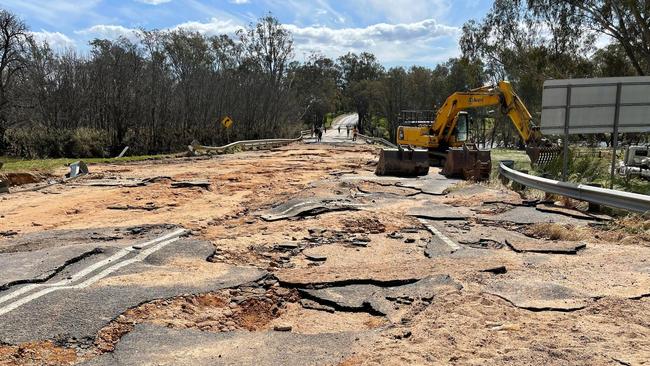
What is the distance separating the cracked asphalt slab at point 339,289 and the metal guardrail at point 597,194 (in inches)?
12.5

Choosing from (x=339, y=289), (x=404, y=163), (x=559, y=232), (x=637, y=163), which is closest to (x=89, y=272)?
(x=339, y=289)

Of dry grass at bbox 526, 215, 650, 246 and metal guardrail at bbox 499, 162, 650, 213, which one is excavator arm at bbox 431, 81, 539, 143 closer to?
metal guardrail at bbox 499, 162, 650, 213

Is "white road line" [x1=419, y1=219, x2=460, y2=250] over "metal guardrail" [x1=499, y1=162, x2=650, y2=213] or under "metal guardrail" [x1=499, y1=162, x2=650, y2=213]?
under

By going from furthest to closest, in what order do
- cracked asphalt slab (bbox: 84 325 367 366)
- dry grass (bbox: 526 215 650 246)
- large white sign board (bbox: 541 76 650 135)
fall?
large white sign board (bbox: 541 76 650 135) < dry grass (bbox: 526 215 650 246) < cracked asphalt slab (bbox: 84 325 367 366)

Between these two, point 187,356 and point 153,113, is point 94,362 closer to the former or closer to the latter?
point 187,356

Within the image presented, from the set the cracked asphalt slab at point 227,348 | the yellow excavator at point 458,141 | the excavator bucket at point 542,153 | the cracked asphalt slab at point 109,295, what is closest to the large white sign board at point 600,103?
the yellow excavator at point 458,141

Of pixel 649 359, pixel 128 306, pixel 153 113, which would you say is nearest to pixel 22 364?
pixel 128 306

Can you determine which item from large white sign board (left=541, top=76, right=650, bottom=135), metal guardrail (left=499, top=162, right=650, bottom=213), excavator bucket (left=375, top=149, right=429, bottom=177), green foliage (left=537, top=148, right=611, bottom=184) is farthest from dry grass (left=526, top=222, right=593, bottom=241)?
excavator bucket (left=375, top=149, right=429, bottom=177)

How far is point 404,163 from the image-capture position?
17844mm

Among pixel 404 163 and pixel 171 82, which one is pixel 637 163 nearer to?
pixel 404 163

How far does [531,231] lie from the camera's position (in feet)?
25.6

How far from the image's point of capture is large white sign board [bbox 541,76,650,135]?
10.6 metres

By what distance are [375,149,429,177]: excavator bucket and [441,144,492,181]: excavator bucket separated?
0.95 m

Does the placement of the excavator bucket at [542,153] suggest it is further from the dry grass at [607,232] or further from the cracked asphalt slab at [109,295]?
the cracked asphalt slab at [109,295]
